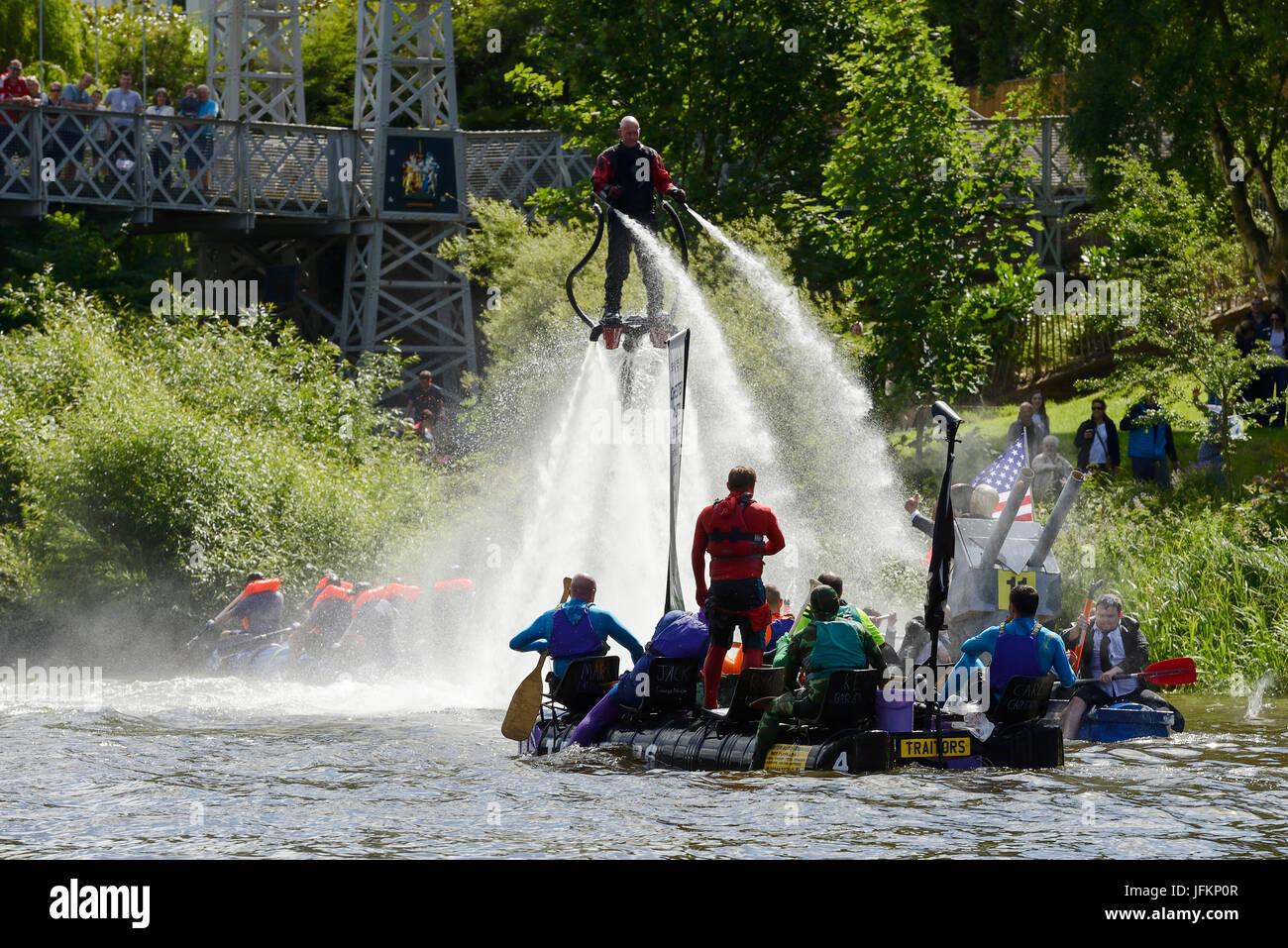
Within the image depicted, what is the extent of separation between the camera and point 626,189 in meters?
17.8

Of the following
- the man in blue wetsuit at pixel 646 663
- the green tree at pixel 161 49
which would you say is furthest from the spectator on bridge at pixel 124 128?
the man in blue wetsuit at pixel 646 663

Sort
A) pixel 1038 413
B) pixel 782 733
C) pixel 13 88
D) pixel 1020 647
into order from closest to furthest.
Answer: pixel 782 733, pixel 1020 647, pixel 1038 413, pixel 13 88

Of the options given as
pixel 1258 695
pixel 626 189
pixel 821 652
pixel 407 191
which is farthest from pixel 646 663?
pixel 407 191

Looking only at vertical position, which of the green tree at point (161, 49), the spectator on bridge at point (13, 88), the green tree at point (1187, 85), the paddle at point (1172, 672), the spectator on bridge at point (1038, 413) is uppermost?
the green tree at point (161, 49)

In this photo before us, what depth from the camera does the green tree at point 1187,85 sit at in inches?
997

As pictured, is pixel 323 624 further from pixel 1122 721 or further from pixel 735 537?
pixel 1122 721

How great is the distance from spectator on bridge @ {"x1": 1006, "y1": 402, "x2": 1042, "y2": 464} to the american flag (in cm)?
318

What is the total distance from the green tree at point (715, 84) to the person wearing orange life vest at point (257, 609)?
443 inches

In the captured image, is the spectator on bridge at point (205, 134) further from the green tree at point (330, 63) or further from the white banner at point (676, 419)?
the white banner at point (676, 419)

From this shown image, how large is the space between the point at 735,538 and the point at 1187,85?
14698 mm

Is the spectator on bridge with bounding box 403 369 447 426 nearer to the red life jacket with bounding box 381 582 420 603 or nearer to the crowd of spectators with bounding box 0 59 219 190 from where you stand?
the crowd of spectators with bounding box 0 59 219 190

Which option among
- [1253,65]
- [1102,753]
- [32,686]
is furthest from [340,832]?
[1253,65]

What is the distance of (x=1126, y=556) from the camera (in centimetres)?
2272

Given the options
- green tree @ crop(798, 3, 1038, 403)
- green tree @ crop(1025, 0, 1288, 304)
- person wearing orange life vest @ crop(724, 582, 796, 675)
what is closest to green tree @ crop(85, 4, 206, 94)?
green tree @ crop(798, 3, 1038, 403)
